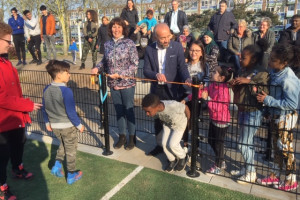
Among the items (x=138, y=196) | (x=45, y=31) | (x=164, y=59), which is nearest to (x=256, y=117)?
(x=164, y=59)

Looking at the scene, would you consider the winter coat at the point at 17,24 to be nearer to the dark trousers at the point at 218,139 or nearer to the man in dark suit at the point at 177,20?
the man in dark suit at the point at 177,20

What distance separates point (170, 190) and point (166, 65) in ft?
5.79

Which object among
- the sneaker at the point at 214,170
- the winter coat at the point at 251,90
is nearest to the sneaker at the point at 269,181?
the sneaker at the point at 214,170

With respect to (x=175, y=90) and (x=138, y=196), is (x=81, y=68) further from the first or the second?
(x=138, y=196)

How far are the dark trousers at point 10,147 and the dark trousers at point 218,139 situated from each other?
2.54m

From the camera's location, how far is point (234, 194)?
10.6ft

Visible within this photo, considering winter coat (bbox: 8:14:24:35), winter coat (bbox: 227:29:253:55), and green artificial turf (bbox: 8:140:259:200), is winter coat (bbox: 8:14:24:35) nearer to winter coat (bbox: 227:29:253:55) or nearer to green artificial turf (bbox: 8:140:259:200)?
green artificial turf (bbox: 8:140:259:200)

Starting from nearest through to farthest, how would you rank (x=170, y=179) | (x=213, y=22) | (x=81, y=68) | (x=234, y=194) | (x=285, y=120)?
1. (x=285, y=120)
2. (x=234, y=194)
3. (x=170, y=179)
4. (x=213, y=22)
5. (x=81, y=68)

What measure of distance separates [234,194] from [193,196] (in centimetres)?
51

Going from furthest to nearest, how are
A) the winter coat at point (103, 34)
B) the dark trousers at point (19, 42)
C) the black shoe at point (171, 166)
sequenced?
the dark trousers at point (19, 42) < the winter coat at point (103, 34) < the black shoe at point (171, 166)

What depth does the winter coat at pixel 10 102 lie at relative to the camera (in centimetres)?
304

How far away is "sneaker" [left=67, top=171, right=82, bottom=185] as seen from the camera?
141 inches

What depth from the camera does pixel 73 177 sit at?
3623mm

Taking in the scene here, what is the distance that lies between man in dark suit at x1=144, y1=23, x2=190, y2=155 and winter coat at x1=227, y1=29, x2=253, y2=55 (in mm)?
3006
